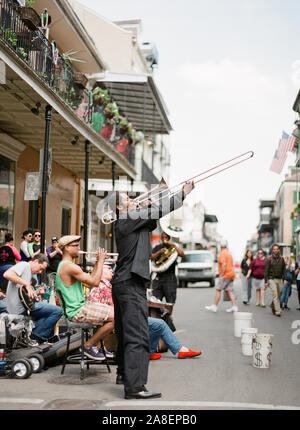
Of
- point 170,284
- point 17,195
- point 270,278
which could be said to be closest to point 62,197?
point 17,195

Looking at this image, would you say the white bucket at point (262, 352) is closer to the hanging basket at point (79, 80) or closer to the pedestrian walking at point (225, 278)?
the pedestrian walking at point (225, 278)

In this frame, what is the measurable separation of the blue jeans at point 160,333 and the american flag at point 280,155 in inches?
325

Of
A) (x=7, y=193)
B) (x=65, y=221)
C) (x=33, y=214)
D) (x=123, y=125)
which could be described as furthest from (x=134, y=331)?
(x=65, y=221)

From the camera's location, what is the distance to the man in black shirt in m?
5.80

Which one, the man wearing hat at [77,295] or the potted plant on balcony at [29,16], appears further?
the potted plant on balcony at [29,16]

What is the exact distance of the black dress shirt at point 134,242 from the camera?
600 cm

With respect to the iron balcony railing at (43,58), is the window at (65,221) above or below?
below

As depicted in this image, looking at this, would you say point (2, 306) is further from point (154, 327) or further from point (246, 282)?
point (246, 282)

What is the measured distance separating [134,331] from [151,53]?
36361 mm

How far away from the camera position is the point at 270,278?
15.9 m

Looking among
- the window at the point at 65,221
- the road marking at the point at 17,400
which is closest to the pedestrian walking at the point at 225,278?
the window at the point at 65,221

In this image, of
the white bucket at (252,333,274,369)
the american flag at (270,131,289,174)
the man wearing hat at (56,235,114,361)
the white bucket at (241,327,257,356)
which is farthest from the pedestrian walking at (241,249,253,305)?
the man wearing hat at (56,235,114,361)

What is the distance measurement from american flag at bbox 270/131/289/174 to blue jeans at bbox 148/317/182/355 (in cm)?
827
